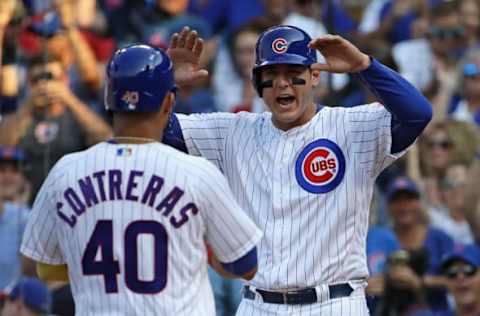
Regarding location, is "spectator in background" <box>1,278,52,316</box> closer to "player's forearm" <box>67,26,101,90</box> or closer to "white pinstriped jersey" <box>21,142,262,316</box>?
"player's forearm" <box>67,26,101,90</box>

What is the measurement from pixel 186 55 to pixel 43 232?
4.76ft

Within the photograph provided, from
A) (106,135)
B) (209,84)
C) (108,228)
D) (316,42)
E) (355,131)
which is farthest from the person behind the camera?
(209,84)

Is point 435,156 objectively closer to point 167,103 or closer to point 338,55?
point 338,55

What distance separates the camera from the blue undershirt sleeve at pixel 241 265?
431 centimetres

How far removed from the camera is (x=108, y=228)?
4148mm

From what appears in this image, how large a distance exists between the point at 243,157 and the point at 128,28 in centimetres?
399

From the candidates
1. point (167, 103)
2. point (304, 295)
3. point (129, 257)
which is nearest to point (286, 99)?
point (304, 295)

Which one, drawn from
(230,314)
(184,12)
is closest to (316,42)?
(230,314)

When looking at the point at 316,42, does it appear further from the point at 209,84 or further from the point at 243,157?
the point at 209,84

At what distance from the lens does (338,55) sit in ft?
16.9

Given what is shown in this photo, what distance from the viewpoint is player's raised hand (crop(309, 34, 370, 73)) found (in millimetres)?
5074

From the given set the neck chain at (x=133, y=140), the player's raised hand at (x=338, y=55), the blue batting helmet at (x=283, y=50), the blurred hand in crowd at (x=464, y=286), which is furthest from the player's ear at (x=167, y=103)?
the blurred hand in crowd at (x=464, y=286)

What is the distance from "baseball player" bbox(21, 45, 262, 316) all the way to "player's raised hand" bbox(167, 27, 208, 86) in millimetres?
1252

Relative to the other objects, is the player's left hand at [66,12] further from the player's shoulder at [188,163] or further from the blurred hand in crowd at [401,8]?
the player's shoulder at [188,163]
